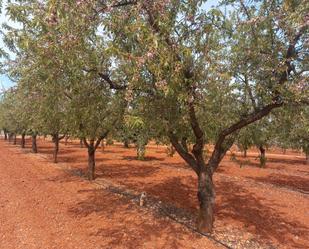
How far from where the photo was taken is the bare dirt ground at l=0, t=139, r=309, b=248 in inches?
386

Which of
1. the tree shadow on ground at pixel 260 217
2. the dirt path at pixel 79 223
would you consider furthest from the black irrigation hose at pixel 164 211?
the tree shadow on ground at pixel 260 217

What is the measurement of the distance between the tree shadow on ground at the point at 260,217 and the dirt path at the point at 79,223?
2526 mm

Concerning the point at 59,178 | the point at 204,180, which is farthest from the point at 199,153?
the point at 59,178

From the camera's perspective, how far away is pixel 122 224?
11234mm

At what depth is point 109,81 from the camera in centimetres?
995

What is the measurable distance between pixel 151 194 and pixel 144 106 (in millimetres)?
8472

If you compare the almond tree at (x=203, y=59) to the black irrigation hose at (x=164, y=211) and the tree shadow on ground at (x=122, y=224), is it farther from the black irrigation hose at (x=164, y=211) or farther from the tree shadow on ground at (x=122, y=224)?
the tree shadow on ground at (x=122, y=224)

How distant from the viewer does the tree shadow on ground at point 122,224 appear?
9602 mm

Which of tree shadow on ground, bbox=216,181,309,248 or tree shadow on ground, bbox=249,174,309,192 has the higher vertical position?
tree shadow on ground, bbox=249,174,309,192

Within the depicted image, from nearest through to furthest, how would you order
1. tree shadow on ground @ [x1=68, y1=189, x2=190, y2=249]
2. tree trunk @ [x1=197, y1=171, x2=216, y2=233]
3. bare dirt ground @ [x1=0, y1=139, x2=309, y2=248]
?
tree shadow on ground @ [x1=68, y1=189, x2=190, y2=249]
bare dirt ground @ [x1=0, y1=139, x2=309, y2=248]
tree trunk @ [x1=197, y1=171, x2=216, y2=233]

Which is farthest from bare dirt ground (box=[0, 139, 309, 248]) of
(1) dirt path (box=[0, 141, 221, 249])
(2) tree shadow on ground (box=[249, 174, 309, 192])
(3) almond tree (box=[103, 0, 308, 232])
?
(3) almond tree (box=[103, 0, 308, 232])

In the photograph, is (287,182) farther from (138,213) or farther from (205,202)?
(205,202)

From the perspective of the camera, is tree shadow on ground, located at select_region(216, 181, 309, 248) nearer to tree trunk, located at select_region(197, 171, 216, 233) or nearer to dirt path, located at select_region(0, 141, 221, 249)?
tree trunk, located at select_region(197, 171, 216, 233)

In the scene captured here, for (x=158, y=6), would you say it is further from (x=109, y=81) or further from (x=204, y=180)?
(x=204, y=180)
